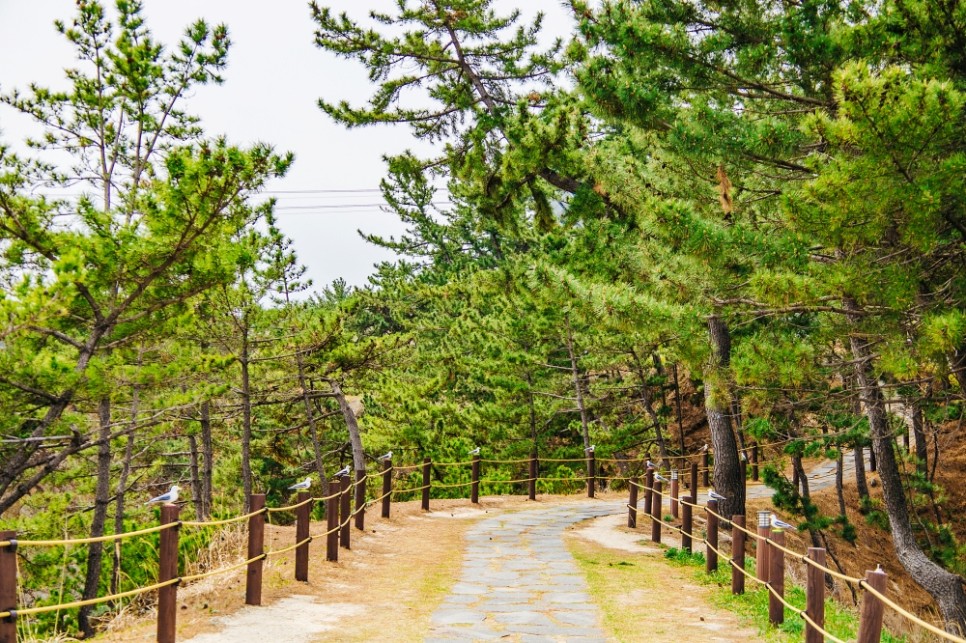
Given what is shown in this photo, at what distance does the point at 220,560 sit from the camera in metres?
9.51

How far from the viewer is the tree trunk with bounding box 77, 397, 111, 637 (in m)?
11.9

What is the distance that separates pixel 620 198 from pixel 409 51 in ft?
16.1

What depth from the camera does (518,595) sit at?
8320 millimetres

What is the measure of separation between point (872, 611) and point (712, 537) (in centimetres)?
475

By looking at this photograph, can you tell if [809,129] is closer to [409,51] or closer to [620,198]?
[620,198]

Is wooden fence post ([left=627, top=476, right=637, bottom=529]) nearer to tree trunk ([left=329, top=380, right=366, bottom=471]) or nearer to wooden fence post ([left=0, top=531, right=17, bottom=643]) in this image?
tree trunk ([left=329, top=380, right=366, bottom=471])

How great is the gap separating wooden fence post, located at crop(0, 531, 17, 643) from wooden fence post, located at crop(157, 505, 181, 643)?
3.79 feet

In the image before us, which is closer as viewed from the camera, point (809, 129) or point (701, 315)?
point (809, 129)

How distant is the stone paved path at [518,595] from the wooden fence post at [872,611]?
2.19 meters

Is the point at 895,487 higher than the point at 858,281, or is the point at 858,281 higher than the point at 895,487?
the point at 858,281

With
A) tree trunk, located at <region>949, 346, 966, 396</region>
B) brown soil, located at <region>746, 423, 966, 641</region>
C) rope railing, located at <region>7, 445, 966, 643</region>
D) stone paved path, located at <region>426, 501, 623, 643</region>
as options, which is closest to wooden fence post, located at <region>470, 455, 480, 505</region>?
rope railing, located at <region>7, 445, 966, 643</region>

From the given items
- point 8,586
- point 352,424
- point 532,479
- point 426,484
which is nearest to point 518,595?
point 8,586

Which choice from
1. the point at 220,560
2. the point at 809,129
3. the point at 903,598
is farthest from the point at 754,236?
the point at 903,598

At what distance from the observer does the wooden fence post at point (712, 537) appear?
948 cm
